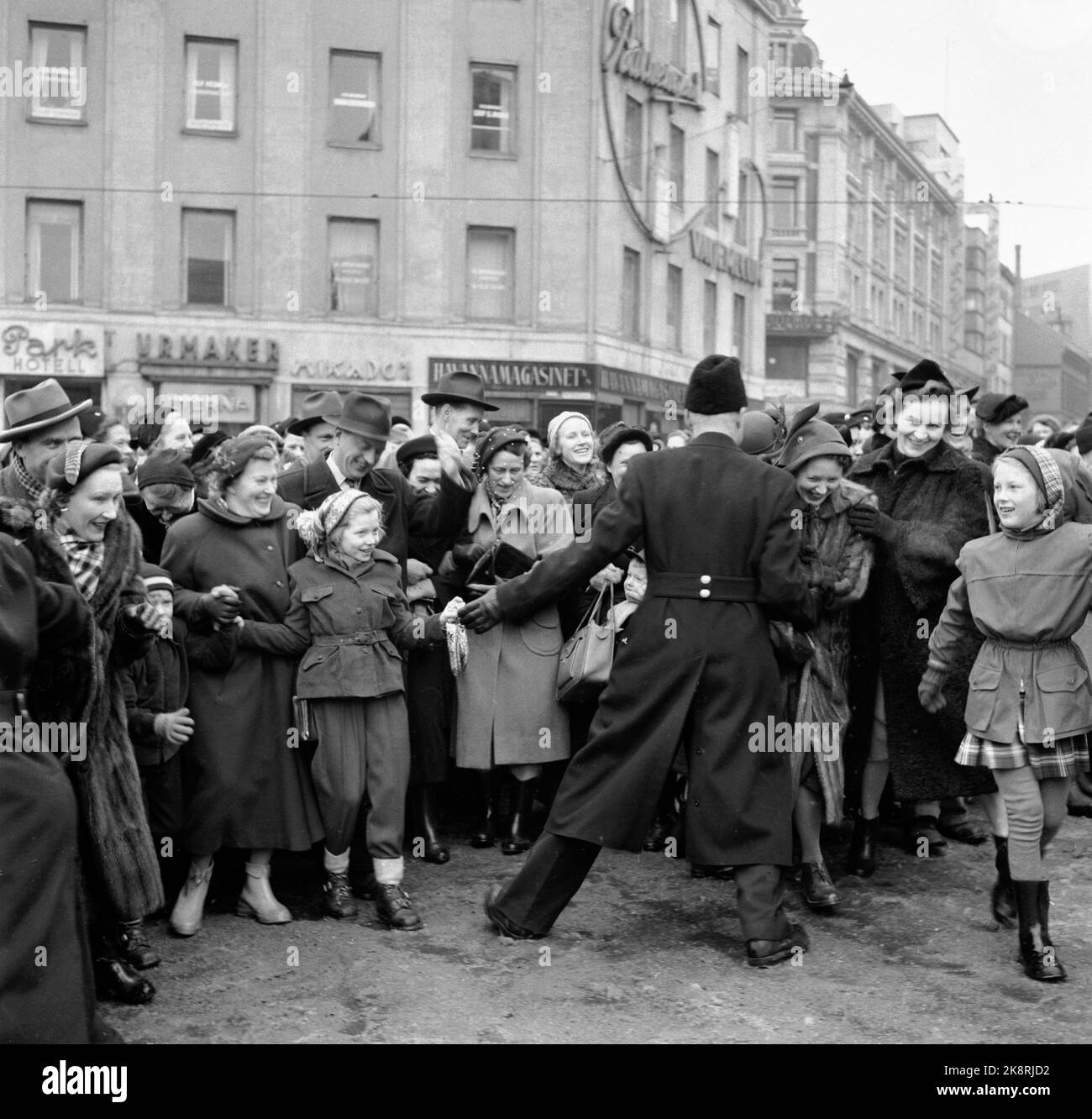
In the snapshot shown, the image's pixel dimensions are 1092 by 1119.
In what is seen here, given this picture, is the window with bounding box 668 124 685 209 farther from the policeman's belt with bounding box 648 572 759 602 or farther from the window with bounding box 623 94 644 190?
the policeman's belt with bounding box 648 572 759 602

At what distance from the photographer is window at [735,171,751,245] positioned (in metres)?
35.5

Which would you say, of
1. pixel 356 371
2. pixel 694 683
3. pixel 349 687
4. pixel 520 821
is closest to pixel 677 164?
pixel 356 371

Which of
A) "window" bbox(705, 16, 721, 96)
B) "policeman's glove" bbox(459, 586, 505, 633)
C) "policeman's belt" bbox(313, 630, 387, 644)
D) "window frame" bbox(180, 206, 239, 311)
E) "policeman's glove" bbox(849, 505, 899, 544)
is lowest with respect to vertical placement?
"policeman's belt" bbox(313, 630, 387, 644)

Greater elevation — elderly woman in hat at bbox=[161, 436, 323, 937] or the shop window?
the shop window

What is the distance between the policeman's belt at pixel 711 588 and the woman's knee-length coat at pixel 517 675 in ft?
5.02

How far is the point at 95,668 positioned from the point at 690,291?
29.3m

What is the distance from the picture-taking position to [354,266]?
2720 centimetres

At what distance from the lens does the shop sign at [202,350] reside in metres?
26.1

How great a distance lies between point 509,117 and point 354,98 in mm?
3067

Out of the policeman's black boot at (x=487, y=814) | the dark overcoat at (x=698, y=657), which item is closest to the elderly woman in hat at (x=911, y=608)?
Answer: the dark overcoat at (x=698, y=657)

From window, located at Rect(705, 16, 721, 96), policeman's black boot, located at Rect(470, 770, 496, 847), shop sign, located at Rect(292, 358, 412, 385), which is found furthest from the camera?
window, located at Rect(705, 16, 721, 96)

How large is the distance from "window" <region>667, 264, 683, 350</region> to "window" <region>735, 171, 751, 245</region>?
4196 mm

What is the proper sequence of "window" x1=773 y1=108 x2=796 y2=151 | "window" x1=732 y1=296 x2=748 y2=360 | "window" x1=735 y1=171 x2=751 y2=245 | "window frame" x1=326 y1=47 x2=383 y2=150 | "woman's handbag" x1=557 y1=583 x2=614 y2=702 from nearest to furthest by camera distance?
"woman's handbag" x1=557 y1=583 x2=614 y2=702
"window frame" x1=326 y1=47 x2=383 y2=150
"window" x1=735 y1=171 x2=751 y2=245
"window" x1=732 y1=296 x2=748 y2=360
"window" x1=773 y1=108 x2=796 y2=151

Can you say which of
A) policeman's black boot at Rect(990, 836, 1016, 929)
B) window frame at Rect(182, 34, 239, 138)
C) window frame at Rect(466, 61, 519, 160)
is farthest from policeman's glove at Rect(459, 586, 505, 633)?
window frame at Rect(466, 61, 519, 160)
